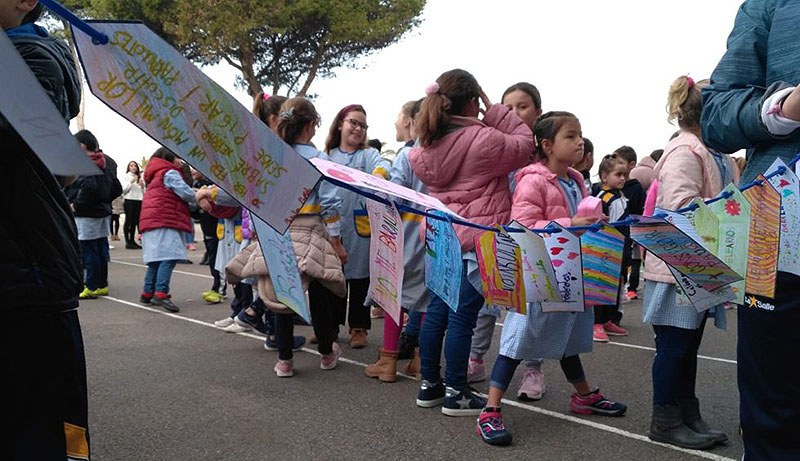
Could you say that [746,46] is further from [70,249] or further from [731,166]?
[70,249]

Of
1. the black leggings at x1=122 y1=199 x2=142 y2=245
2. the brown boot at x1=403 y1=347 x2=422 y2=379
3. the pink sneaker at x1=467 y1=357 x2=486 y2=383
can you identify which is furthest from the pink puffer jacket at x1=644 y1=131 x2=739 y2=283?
the black leggings at x1=122 y1=199 x2=142 y2=245

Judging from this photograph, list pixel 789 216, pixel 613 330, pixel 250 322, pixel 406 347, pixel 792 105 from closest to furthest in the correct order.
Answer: pixel 792 105 < pixel 789 216 < pixel 406 347 < pixel 250 322 < pixel 613 330

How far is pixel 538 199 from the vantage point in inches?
124

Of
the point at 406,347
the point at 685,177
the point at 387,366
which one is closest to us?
the point at 685,177

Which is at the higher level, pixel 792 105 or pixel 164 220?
pixel 792 105

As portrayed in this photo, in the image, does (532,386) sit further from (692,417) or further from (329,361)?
(329,361)

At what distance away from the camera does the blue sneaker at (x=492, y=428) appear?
312cm

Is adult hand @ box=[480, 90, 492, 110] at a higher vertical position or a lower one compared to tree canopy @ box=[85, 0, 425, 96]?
lower

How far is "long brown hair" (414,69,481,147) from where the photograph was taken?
3.33m

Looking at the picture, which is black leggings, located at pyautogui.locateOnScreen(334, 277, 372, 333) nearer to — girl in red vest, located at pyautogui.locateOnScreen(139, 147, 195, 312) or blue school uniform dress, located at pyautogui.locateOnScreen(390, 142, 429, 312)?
blue school uniform dress, located at pyautogui.locateOnScreen(390, 142, 429, 312)

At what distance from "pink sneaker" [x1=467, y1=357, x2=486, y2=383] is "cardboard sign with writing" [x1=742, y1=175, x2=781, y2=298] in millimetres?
2560

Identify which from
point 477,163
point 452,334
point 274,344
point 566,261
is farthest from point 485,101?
point 274,344

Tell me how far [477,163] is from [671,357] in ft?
4.16

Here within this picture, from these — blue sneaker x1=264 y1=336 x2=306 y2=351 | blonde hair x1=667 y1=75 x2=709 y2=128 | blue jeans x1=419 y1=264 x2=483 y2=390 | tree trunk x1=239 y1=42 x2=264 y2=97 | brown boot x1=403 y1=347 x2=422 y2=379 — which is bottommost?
blue sneaker x1=264 y1=336 x2=306 y2=351
